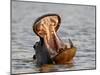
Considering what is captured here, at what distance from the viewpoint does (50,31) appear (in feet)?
9.14

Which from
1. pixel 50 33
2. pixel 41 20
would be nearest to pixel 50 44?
pixel 50 33

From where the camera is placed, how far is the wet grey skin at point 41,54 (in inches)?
107

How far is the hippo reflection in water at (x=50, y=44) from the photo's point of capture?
8.93 feet

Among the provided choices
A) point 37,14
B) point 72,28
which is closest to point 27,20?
point 37,14

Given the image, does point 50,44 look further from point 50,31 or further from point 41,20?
point 41,20

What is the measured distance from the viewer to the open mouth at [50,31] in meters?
2.73

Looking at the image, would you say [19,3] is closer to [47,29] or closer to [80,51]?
[47,29]

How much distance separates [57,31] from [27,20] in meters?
0.40

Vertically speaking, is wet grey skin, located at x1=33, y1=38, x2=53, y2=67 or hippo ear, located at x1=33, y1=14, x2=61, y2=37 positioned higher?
hippo ear, located at x1=33, y1=14, x2=61, y2=37

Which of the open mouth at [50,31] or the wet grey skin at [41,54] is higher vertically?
the open mouth at [50,31]

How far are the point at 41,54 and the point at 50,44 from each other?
0.53 feet

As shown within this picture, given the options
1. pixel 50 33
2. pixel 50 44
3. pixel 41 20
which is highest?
pixel 41 20

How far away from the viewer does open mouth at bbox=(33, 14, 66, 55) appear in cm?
273

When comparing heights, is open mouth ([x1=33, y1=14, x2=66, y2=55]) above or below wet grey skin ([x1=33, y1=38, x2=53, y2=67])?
above
